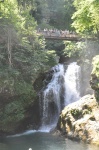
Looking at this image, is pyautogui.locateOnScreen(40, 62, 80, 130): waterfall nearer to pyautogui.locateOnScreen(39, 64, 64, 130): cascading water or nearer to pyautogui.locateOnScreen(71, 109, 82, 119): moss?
pyautogui.locateOnScreen(39, 64, 64, 130): cascading water

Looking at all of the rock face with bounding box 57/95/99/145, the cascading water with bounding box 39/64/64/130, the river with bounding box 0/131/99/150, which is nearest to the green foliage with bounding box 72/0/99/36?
the cascading water with bounding box 39/64/64/130

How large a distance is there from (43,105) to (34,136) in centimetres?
468

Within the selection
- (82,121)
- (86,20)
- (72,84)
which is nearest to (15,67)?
(72,84)

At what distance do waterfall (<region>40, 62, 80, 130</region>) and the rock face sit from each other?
3236mm

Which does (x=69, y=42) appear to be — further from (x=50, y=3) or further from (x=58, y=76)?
(x=50, y=3)

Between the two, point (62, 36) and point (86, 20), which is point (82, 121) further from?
point (86, 20)

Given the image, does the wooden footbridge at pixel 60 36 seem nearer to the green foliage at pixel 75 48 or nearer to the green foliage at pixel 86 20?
the green foliage at pixel 75 48

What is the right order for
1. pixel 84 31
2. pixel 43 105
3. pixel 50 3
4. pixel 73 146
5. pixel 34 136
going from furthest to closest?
pixel 50 3 < pixel 84 31 < pixel 43 105 < pixel 34 136 < pixel 73 146

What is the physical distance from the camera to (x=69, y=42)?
3578cm

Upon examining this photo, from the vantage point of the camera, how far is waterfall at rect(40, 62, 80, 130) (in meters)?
28.6

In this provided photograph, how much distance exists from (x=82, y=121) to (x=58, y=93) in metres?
7.31

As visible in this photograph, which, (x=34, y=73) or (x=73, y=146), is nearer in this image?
(x=73, y=146)

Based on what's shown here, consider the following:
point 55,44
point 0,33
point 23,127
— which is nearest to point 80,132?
point 23,127

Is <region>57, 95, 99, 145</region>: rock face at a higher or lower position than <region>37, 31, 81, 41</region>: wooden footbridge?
lower
